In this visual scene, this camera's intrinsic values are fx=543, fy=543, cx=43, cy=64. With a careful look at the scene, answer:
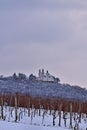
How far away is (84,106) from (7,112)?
12311 millimetres

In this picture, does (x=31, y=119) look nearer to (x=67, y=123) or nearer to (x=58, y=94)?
(x=67, y=123)

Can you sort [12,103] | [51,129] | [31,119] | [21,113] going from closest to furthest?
[51,129] < [31,119] < [21,113] < [12,103]

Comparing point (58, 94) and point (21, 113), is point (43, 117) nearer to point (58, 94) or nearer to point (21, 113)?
point (21, 113)

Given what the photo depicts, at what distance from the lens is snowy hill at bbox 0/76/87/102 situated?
80312 millimetres

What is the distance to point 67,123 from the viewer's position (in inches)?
1948

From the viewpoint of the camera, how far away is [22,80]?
90.2 m

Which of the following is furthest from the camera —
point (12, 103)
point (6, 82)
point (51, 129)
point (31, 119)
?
point (6, 82)

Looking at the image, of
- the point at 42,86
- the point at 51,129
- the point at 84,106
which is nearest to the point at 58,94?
the point at 42,86

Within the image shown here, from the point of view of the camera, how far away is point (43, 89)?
3401 inches

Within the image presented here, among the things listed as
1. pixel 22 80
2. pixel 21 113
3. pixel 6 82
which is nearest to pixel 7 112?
pixel 21 113

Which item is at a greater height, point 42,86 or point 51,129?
point 42,86

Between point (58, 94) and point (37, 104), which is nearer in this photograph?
point (37, 104)

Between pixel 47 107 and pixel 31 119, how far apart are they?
1036 centimetres

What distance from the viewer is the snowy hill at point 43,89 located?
80312 millimetres
